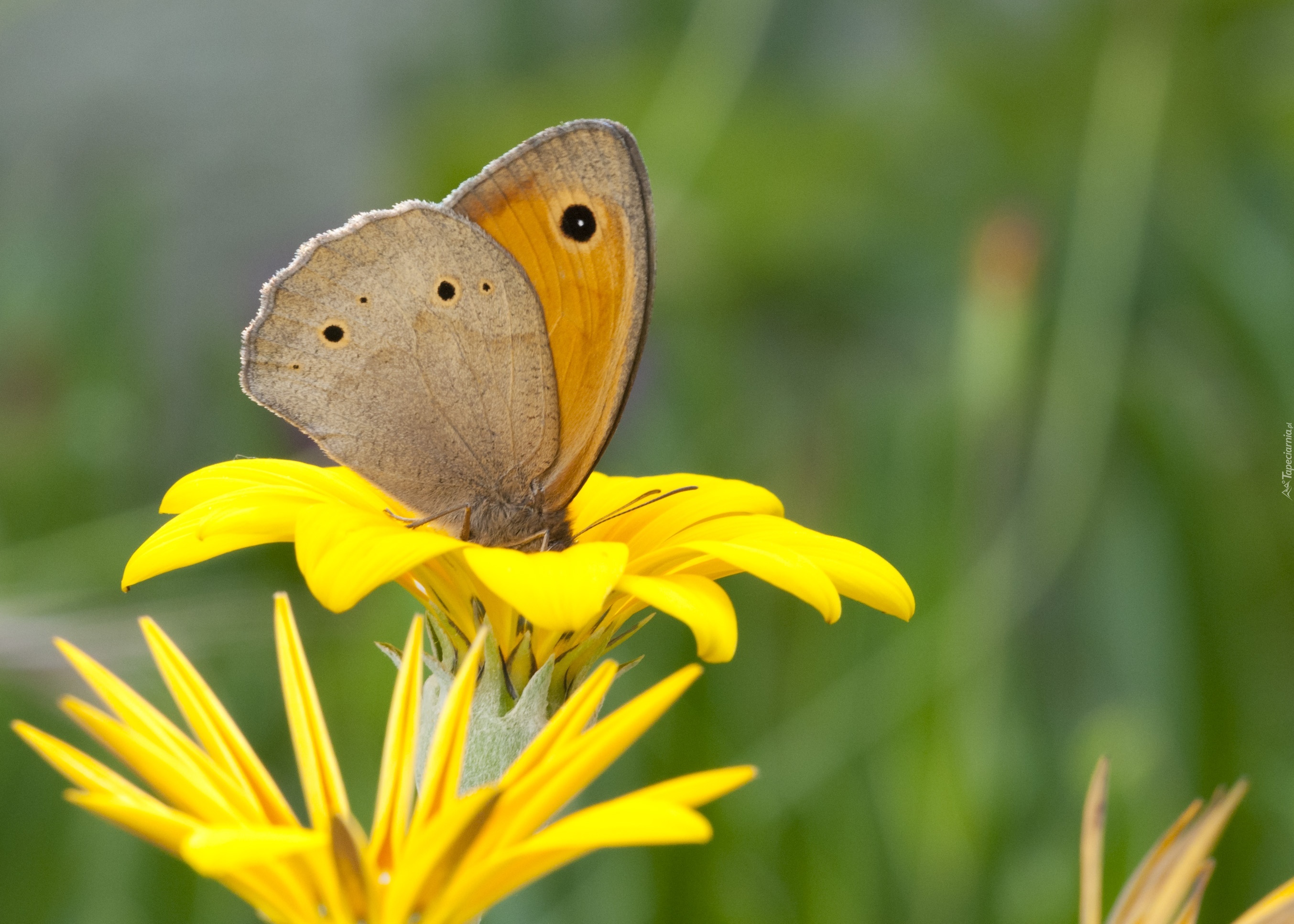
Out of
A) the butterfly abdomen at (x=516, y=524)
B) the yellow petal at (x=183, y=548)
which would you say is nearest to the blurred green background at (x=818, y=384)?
the yellow petal at (x=183, y=548)

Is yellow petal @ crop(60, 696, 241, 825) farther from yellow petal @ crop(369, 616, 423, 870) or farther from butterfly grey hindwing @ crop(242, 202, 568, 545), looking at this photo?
butterfly grey hindwing @ crop(242, 202, 568, 545)

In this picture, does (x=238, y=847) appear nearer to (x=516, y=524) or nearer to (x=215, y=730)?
(x=215, y=730)

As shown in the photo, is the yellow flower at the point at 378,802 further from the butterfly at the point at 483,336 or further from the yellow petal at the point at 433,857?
the butterfly at the point at 483,336

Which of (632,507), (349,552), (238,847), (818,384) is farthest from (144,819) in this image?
(818,384)

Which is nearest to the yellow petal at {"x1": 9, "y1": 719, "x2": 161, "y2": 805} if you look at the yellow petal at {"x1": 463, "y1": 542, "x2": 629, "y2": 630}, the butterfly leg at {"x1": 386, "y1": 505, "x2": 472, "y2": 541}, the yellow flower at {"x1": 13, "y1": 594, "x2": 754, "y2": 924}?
the yellow flower at {"x1": 13, "y1": 594, "x2": 754, "y2": 924}

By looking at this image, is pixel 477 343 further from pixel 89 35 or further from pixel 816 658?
pixel 89 35

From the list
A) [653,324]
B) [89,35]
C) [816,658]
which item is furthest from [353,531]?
[89,35]

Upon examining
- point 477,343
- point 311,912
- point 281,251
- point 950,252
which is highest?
point 950,252
